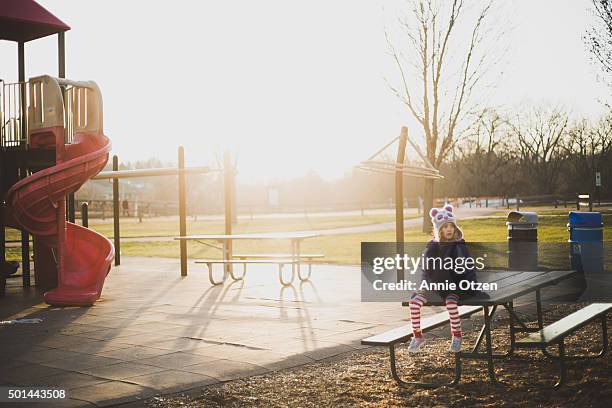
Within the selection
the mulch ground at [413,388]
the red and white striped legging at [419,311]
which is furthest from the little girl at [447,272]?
the mulch ground at [413,388]

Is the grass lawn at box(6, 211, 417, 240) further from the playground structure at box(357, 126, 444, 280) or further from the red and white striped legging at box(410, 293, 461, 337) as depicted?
the red and white striped legging at box(410, 293, 461, 337)

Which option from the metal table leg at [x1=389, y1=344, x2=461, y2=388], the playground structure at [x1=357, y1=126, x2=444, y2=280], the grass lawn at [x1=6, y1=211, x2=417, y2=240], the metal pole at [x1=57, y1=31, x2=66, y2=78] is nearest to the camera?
the metal table leg at [x1=389, y1=344, x2=461, y2=388]

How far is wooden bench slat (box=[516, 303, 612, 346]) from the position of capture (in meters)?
5.62

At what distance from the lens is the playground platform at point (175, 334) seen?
20.8ft

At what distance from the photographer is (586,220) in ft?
45.3

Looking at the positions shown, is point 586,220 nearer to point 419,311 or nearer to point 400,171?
point 400,171

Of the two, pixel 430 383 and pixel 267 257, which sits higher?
pixel 267 257

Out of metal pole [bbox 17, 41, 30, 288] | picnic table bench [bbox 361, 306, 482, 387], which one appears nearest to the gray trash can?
picnic table bench [bbox 361, 306, 482, 387]

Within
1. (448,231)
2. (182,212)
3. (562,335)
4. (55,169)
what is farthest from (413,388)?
(182,212)

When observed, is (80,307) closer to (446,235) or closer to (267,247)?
(446,235)

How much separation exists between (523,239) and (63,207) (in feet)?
26.5

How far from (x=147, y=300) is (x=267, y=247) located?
12856 millimetres

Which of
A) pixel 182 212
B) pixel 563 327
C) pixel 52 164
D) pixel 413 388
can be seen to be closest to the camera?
pixel 413 388

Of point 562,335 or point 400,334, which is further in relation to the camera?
point 400,334
